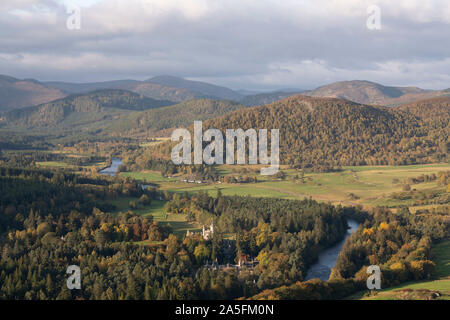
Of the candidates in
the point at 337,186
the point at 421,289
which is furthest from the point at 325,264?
the point at 337,186

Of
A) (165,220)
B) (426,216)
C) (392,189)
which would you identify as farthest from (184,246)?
(392,189)

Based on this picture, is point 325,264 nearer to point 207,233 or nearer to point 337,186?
point 207,233

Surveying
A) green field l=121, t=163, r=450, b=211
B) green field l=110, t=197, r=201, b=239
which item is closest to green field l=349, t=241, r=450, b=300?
green field l=110, t=197, r=201, b=239

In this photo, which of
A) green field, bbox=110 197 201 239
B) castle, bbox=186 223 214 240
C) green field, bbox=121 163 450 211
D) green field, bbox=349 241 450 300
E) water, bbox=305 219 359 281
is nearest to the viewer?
green field, bbox=349 241 450 300

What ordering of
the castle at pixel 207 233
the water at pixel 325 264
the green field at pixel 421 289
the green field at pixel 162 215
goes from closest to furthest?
the green field at pixel 421 289
the water at pixel 325 264
the castle at pixel 207 233
the green field at pixel 162 215

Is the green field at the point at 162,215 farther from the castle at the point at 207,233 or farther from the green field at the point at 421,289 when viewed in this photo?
the green field at the point at 421,289

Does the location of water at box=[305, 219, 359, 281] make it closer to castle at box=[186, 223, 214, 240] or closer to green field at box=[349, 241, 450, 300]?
A: green field at box=[349, 241, 450, 300]

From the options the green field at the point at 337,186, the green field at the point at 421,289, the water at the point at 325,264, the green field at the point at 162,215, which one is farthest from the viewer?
the green field at the point at 337,186

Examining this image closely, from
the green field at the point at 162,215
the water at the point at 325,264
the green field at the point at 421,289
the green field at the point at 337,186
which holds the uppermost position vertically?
the green field at the point at 337,186

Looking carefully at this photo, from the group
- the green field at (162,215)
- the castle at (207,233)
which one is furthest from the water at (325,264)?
the green field at (162,215)

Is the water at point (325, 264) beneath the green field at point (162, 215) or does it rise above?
beneath
